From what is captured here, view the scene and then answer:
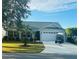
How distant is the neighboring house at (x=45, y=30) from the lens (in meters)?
2.53

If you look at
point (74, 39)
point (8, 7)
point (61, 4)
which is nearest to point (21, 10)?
point (8, 7)

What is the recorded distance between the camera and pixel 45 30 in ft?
8.38

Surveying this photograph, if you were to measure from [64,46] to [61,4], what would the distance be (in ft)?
1.34

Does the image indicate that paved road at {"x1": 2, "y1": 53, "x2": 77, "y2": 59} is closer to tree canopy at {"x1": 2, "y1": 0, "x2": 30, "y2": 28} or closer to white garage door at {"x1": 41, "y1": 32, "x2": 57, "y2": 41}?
white garage door at {"x1": 41, "y1": 32, "x2": 57, "y2": 41}

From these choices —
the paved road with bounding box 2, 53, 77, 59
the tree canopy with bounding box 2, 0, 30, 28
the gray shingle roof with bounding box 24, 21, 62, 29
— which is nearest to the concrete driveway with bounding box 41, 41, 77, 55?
the paved road with bounding box 2, 53, 77, 59

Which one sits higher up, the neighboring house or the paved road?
the neighboring house

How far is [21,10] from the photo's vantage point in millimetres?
2555

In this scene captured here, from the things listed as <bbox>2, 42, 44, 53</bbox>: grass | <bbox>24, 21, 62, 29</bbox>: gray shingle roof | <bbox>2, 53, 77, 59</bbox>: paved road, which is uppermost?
<bbox>24, 21, 62, 29</bbox>: gray shingle roof

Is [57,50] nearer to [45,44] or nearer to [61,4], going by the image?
[45,44]

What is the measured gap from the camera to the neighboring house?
2.53m

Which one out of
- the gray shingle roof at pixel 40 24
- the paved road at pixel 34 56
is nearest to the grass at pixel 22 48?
the paved road at pixel 34 56

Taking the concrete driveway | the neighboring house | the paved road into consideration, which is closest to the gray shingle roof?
the neighboring house

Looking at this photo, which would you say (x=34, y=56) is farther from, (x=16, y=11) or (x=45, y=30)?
(x=16, y=11)

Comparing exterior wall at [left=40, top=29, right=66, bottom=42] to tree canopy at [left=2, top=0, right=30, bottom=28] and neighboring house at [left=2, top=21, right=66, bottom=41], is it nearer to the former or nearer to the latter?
neighboring house at [left=2, top=21, right=66, bottom=41]
